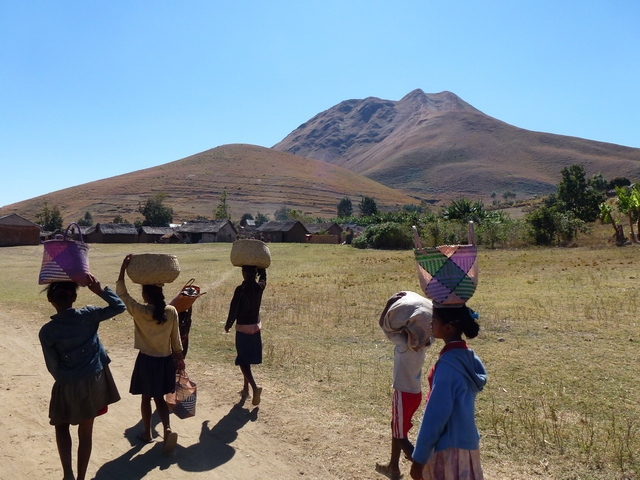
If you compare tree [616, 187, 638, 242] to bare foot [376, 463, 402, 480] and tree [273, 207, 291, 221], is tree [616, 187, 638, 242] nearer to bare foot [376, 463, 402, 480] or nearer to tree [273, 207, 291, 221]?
bare foot [376, 463, 402, 480]

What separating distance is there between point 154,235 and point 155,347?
66.4 m

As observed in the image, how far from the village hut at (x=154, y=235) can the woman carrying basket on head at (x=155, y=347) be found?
63784 mm

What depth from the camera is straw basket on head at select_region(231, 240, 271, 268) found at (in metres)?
5.60

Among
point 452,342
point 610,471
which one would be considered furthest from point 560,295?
point 452,342

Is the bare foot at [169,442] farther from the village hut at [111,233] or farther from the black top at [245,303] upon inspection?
the village hut at [111,233]

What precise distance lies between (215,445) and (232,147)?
18306 cm

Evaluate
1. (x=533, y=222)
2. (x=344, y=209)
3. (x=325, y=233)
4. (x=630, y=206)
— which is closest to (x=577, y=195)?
(x=533, y=222)

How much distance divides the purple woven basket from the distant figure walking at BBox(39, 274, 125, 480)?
10 cm

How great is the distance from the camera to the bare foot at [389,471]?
13.1 ft

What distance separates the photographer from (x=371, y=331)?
31.7 feet

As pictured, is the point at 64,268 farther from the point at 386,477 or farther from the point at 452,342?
the point at 386,477

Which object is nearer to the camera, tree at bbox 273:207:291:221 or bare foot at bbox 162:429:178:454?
bare foot at bbox 162:429:178:454

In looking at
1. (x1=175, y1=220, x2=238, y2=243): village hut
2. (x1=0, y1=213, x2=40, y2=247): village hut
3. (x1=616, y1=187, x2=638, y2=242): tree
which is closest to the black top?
(x1=616, y1=187, x2=638, y2=242): tree

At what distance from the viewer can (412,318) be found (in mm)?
3418
